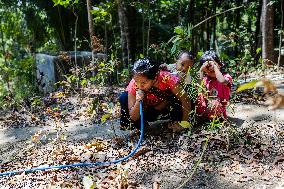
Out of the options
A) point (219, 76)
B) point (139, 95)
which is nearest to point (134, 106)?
→ point (139, 95)

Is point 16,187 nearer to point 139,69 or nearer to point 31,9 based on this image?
point 139,69

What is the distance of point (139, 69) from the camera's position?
129 inches

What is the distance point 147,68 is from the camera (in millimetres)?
3283

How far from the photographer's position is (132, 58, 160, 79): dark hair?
3273mm

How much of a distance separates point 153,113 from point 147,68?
782mm

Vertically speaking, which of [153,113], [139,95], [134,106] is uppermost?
[139,95]

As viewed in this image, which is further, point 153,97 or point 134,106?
point 153,97

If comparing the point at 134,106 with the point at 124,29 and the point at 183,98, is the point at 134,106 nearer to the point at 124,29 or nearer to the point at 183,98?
the point at 183,98

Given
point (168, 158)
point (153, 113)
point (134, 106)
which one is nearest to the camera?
point (168, 158)

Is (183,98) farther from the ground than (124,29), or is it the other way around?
(124,29)

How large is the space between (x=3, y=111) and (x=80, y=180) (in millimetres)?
4339

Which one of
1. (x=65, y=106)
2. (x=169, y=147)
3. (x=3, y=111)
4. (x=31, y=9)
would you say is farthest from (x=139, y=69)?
(x=31, y=9)

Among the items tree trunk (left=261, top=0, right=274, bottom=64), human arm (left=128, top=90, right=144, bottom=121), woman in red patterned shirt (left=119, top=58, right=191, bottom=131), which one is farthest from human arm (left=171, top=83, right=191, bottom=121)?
tree trunk (left=261, top=0, right=274, bottom=64)

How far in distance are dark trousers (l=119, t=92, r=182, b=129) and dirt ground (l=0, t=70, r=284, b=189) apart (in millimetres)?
141
